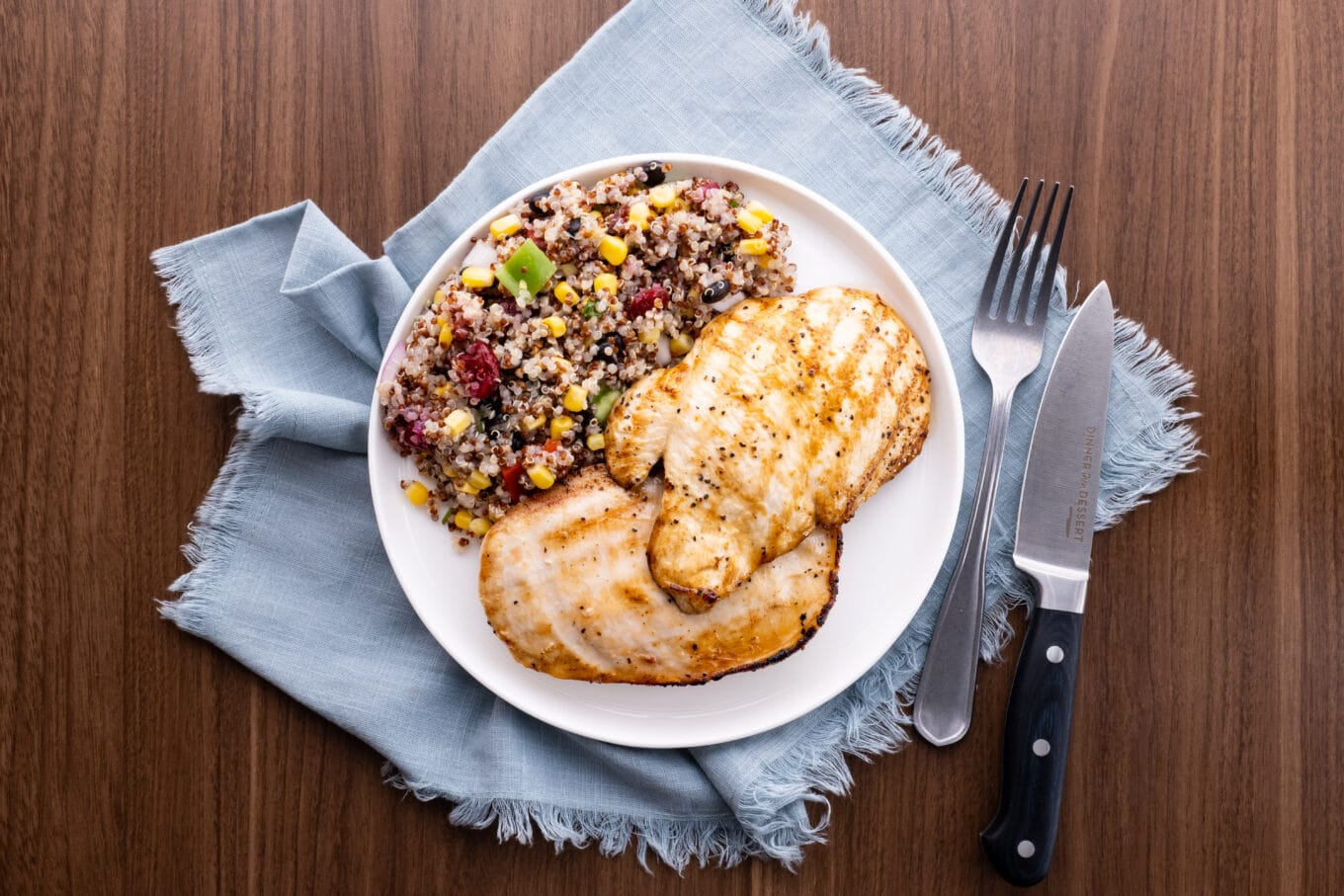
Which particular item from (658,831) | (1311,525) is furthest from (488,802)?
(1311,525)

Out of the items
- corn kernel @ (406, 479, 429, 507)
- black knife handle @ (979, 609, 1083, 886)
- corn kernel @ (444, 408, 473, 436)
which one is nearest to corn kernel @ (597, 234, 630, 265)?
corn kernel @ (444, 408, 473, 436)

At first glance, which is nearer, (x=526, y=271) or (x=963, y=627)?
(x=526, y=271)

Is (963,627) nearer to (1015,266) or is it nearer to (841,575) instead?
(841,575)

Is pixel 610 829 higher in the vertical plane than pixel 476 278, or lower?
lower

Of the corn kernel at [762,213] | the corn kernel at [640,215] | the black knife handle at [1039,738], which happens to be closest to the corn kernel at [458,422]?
the corn kernel at [640,215]

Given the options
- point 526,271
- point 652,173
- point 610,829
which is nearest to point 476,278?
point 526,271

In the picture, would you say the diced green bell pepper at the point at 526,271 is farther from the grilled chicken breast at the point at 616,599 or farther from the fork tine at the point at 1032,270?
the fork tine at the point at 1032,270

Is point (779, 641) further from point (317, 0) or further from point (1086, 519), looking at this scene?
point (317, 0)
